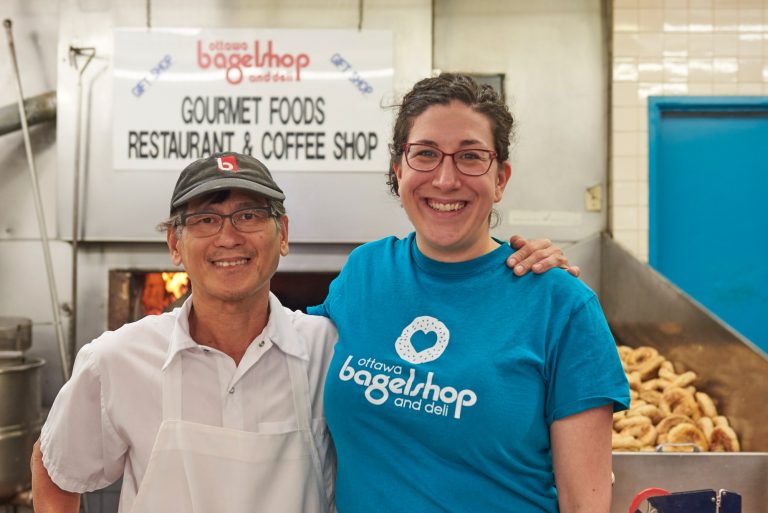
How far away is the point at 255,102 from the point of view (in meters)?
3.74

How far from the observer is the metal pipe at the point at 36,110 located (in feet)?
12.4

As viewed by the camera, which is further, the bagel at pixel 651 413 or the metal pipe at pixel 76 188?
the metal pipe at pixel 76 188

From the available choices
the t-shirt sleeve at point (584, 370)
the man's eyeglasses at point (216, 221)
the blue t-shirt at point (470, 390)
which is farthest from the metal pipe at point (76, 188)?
the t-shirt sleeve at point (584, 370)

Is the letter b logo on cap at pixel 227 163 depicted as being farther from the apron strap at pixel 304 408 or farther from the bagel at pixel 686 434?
the bagel at pixel 686 434

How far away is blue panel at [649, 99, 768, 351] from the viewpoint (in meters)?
4.00

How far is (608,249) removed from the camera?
3801 millimetres

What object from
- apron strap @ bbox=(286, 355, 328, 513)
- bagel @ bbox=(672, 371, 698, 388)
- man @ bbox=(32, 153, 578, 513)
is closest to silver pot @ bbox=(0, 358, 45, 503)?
man @ bbox=(32, 153, 578, 513)

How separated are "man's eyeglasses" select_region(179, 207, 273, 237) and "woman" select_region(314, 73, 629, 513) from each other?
0.95 feet

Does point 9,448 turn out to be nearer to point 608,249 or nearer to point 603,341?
point 603,341

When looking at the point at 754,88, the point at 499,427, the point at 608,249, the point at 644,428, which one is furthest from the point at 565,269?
the point at 754,88

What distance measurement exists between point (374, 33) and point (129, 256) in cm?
188

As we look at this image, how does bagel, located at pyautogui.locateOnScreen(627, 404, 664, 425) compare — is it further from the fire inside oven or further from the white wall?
the fire inside oven

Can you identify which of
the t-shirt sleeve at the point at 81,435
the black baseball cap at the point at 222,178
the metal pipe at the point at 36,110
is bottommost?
the t-shirt sleeve at the point at 81,435

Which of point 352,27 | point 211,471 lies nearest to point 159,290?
point 352,27
